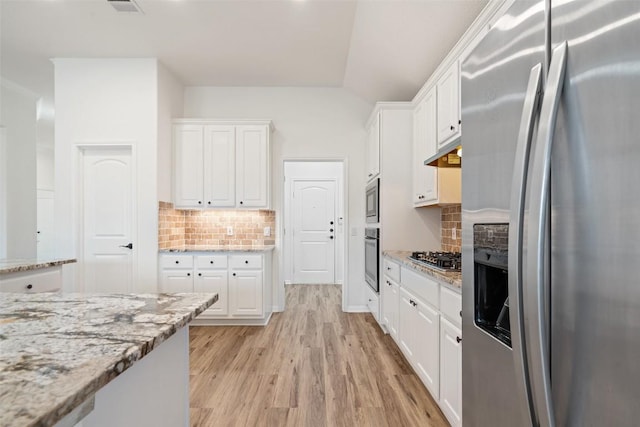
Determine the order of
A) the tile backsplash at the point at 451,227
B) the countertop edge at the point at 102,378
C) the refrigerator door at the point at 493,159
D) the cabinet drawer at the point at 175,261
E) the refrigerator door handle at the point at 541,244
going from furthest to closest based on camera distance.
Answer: the cabinet drawer at the point at 175,261, the tile backsplash at the point at 451,227, the refrigerator door at the point at 493,159, the refrigerator door handle at the point at 541,244, the countertop edge at the point at 102,378

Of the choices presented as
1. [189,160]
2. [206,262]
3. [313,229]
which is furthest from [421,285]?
[313,229]

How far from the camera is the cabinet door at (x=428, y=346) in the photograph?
186 cm

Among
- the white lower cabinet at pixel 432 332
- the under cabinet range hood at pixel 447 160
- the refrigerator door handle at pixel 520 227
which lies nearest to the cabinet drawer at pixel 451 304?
the white lower cabinet at pixel 432 332

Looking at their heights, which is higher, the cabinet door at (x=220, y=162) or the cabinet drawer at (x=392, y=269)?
the cabinet door at (x=220, y=162)

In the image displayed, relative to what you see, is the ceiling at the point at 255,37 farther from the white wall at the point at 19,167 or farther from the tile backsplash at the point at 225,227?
the tile backsplash at the point at 225,227

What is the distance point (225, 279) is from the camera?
359 centimetres

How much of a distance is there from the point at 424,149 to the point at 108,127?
11.1 feet

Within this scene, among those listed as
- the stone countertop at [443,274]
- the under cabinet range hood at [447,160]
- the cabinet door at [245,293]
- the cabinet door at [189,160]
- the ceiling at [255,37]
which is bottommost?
the cabinet door at [245,293]

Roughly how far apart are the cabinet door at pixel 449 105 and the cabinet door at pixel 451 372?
1343mm

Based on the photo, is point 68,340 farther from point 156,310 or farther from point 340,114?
point 340,114

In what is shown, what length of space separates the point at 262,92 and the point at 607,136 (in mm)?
4177

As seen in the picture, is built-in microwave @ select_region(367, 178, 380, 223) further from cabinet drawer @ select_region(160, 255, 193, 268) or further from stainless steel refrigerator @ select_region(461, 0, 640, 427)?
stainless steel refrigerator @ select_region(461, 0, 640, 427)

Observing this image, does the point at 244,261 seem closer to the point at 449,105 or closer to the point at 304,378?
the point at 304,378

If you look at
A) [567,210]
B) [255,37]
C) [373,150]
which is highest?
[255,37]
